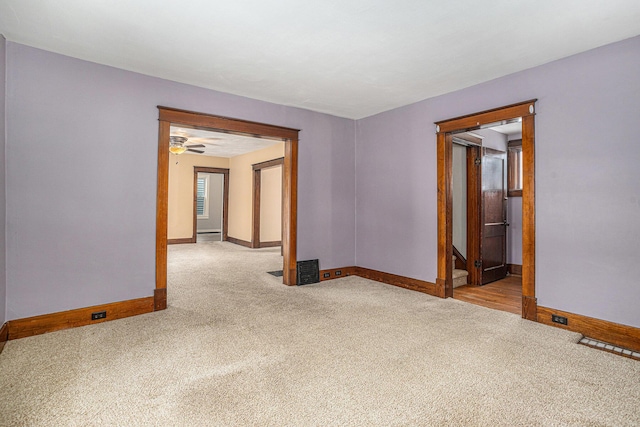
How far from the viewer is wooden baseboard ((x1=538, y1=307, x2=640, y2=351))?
274 cm

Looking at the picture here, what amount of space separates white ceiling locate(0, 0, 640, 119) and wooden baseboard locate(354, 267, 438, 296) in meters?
2.51

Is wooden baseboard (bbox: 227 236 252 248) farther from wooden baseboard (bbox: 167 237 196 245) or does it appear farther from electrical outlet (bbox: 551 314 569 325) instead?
electrical outlet (bbox: 551 314 569 325)

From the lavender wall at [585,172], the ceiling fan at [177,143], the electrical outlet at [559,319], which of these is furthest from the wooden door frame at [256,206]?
the electrical outlet at [559,319]

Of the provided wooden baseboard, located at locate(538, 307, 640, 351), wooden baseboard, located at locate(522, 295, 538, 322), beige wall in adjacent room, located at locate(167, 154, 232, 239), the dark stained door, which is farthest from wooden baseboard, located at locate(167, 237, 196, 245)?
wooden baseboard, located at locate(538, 307, 640, 351)

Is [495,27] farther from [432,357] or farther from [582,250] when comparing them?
[432,357]

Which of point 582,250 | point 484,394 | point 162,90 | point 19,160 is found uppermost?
point 162,90

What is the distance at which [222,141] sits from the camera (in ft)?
25.0

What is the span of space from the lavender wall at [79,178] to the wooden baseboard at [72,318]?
59 mm

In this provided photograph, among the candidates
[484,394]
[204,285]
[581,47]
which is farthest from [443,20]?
[204,285]

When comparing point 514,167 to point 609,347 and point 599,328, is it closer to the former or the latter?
point 599,328

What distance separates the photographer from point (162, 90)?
12.0 feet

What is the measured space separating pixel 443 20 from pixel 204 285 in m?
4.17

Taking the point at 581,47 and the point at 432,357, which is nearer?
the point at 432,357

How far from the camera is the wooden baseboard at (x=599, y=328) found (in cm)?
274
